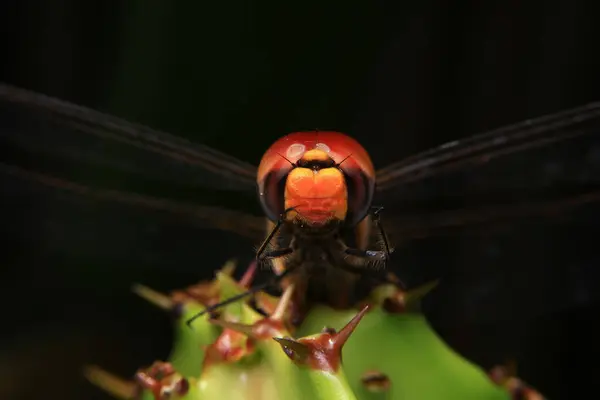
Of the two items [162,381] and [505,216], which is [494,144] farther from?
[162,381]

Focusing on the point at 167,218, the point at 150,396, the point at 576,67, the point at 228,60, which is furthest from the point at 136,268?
the point at 576,67

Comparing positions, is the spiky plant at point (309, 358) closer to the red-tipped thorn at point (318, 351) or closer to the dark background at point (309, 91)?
the red-tipped thorn at point (318, 351)

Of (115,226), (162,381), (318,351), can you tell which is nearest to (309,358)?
(318,351)

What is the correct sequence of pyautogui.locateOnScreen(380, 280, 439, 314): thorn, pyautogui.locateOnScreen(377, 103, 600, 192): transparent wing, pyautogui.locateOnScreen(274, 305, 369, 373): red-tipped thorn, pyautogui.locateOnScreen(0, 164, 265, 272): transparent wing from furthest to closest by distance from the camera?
pyautogui.locateOnScreen(0, 164, 265, 272): transparent wing, pyautogui.locateOnScreen(377, 103, 600, 192): transparent wing, pyautogui.locateOnScreen(380, 280, 439, 314): thorn, pyautogui.locateOnScreen(274, 305, 369, 373): red-tipped thorn

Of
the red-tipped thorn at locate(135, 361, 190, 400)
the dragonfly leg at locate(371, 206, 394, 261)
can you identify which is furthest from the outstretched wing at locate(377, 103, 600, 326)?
the red-tipped thorn at locate(135, 361, 190, 400)

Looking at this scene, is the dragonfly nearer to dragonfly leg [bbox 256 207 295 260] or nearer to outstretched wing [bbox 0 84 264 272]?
outstretched wing [bbox 0 84 264 272]

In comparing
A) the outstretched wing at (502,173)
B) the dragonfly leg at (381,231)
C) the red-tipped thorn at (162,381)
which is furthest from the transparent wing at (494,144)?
the red-tipped thorn at (162,381)

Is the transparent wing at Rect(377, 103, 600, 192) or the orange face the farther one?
the transparent wing at Rect(377, 103, 600, 192)
